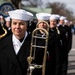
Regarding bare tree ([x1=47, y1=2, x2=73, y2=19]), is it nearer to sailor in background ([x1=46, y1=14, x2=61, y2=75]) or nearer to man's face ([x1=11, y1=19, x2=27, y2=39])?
sailor in background ([x1=46, y1=14, x2=61, y2=75])

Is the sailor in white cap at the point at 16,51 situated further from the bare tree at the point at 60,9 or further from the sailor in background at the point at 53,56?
the bare tree at the point at 60,9

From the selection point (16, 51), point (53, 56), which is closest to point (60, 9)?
point (53, 56)

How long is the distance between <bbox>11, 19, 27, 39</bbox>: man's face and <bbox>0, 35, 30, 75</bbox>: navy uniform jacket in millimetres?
118

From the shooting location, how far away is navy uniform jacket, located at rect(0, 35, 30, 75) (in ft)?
13.1

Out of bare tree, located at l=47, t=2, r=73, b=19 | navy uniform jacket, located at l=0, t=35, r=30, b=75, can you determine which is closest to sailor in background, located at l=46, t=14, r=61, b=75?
navy uniform jacket, located at l=0, t=35, r=30, b=75

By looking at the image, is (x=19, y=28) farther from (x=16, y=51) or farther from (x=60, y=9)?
(x=60, y=9)

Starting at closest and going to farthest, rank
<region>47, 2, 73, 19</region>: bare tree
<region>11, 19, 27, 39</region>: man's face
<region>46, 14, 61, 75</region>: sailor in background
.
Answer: <region>11, 19, 27, 39</region>: man's face < <region>46, 14, 61, 75</region>: sailor in background < <region>47, 2, 73, 19</region>: bare tree

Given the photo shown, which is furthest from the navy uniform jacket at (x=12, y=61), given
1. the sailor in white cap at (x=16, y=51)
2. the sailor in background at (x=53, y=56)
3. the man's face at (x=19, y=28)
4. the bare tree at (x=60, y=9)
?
the bare tree at (x=60, y=9)

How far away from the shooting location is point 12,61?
4.00m

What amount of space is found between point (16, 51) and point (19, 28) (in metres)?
0.27

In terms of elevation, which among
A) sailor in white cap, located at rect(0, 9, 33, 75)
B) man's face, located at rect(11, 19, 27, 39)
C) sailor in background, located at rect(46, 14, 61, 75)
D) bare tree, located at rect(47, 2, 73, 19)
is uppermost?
man's face, located at rect(11, 19, 27, 39)

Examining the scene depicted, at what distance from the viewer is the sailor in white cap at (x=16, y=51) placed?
→ 3996mm

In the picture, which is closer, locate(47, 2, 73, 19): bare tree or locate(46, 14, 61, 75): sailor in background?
locate(46, 14, 61, 75): sailor in background

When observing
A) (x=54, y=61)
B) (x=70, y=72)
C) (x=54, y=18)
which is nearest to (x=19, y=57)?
(x=54, y=61)
